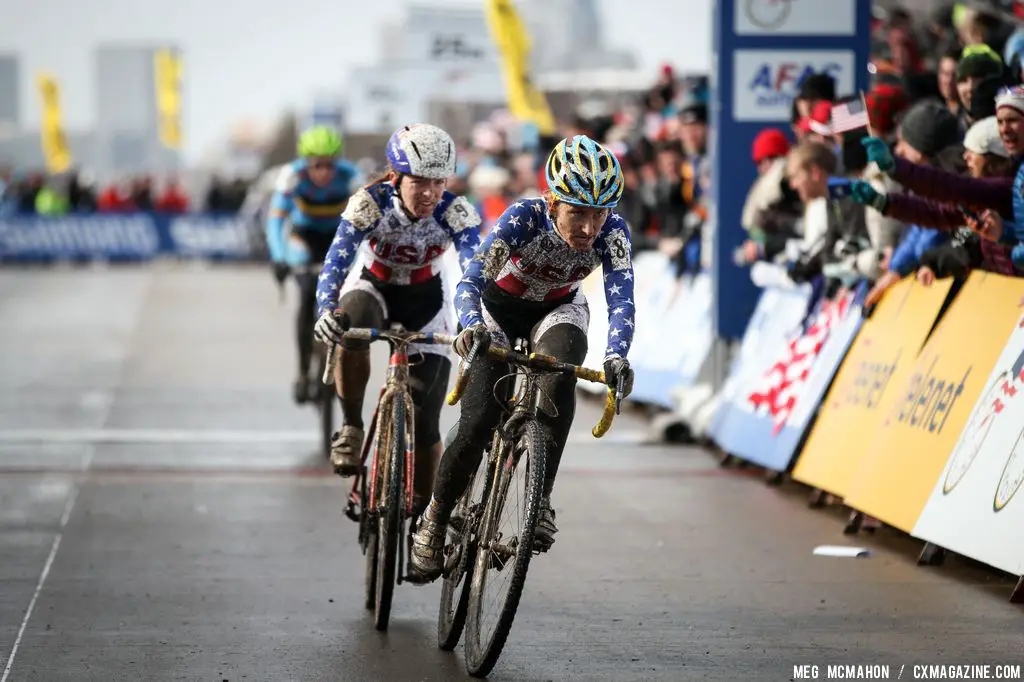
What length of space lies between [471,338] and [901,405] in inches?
151

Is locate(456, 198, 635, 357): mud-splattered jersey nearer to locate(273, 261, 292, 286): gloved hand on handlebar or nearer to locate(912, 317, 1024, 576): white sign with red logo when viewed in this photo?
locate(912, 317, 1024, 576): white sign with red logo

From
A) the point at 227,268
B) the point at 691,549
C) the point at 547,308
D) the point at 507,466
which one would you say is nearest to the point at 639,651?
the point at 507,466

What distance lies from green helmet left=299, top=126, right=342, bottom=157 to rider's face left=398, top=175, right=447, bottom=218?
483 centimetres

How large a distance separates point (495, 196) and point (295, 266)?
11155 millimetres

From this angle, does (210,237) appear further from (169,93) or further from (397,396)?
(397,396)

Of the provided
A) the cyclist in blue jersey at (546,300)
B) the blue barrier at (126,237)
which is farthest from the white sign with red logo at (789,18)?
the blue barrier at (126,237)

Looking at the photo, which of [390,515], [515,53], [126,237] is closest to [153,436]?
[390,515]

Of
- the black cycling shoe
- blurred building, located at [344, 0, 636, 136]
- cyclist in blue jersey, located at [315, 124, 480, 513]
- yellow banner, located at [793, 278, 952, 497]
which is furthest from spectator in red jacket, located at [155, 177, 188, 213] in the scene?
cyclist in blue jersey, located at [315, 124, 480, 513]

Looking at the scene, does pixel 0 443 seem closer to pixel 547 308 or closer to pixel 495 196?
pixel 547 308

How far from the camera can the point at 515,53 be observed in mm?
27250

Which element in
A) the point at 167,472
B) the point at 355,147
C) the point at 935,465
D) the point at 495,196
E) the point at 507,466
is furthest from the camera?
the point at 355,147

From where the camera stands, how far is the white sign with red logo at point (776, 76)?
13.5 meters

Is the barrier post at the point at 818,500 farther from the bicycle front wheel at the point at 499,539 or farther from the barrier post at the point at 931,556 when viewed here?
the bicycle front wheel at the point at 499,539

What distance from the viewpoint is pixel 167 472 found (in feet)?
38.9
